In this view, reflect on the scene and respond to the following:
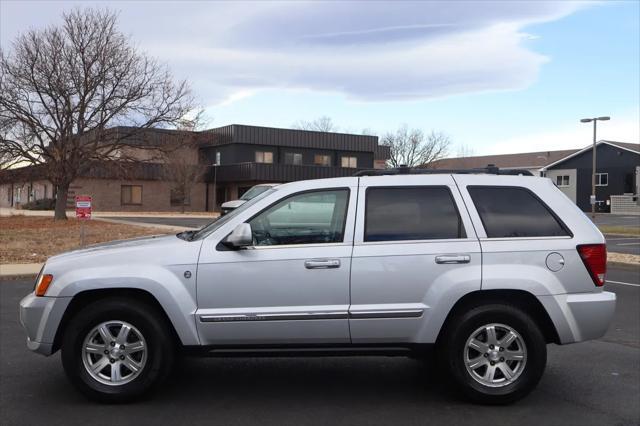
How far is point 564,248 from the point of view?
4855 mm

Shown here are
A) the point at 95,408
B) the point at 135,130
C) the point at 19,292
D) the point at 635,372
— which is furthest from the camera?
the point at 135,130

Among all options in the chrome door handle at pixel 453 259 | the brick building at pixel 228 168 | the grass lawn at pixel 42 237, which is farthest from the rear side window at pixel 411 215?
the brick building at pixel 228 168

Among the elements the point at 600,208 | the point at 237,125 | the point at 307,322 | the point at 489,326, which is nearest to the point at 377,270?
the point at 307,322

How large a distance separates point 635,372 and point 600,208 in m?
61.4

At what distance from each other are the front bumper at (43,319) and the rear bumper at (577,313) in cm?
383

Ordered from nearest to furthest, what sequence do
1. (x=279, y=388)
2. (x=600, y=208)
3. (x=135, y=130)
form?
1. (x=279, y=388)
2. (x=135, y=130)
3. (x=600, y=208)

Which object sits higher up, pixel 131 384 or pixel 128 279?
pixel 128 279

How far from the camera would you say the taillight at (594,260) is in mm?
4848

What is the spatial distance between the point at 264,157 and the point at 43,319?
4550cm

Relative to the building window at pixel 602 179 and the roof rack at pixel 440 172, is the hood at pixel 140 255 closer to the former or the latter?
the roof rack at pixel 440 172

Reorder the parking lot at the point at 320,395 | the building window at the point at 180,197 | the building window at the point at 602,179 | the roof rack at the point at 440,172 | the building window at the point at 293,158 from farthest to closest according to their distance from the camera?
the building window at the point at 602,179
the building window at the point at 293,158
the building window at the point at 180,197
the roof rack at the point at 440,172
the parking lot at the point at 320,395

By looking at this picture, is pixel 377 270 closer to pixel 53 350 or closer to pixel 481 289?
pixel 481 289

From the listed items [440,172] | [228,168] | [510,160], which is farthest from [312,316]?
[510,160]

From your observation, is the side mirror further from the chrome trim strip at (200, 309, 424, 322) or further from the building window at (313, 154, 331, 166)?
the building window at (313, 154, 331, 166)
